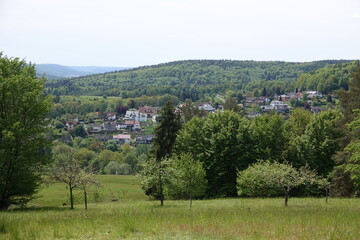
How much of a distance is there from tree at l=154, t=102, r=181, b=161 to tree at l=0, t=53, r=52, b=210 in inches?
923

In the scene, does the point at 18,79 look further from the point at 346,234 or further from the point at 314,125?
the point at 314,125

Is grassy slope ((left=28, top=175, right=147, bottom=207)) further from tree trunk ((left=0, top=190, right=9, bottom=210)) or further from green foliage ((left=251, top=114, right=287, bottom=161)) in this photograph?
green foliage ((left=251, top=114, right=287, bottom=161))

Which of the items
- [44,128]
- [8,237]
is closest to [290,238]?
[8,237]

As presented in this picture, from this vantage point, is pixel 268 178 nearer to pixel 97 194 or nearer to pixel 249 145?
pixel 249 145

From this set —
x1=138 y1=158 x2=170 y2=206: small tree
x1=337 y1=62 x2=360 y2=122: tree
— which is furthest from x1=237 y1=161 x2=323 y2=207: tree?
x1=138 y1=158 x2=170 y2=206: small tree

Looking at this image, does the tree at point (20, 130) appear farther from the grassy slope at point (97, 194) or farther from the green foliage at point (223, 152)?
the green foliage at point (223, 152)

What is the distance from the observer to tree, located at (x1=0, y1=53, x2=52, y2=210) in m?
29.2

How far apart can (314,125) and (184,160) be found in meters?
21.3

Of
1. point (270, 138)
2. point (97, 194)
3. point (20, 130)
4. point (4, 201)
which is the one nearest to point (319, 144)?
point (270, 138)

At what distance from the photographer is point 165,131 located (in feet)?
178

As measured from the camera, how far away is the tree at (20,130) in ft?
95.9

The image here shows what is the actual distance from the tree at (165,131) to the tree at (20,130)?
76.9 ft

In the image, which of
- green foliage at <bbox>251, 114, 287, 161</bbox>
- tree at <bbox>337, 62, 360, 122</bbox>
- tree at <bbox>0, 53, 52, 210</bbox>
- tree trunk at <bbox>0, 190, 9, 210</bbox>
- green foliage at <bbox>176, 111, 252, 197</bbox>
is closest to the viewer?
tree at <bbox>0, 53, 52, 210</bbox>

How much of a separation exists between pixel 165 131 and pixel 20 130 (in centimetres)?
A: 2731
